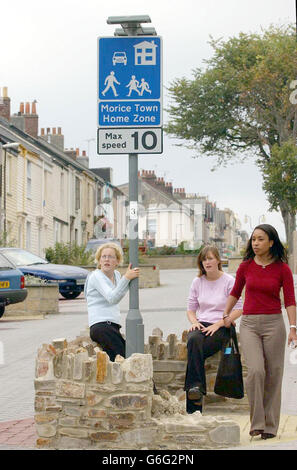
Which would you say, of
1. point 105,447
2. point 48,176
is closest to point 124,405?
point 105,447

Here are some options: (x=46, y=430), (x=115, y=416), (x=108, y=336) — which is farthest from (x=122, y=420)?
(x=108, y=336)

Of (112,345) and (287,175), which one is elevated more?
(287,175)

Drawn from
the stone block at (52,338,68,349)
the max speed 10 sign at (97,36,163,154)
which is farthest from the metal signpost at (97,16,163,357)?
the stone block at (52,338,68,349)

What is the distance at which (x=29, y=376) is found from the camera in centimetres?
1061

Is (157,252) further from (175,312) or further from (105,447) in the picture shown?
(105,447)

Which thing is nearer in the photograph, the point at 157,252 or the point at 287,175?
the point at 287,175

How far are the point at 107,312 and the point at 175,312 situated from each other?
12.1 meters

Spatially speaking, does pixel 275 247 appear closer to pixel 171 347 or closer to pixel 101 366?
pixel 171 347

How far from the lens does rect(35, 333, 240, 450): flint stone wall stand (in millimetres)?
6227

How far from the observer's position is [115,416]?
6254 mm

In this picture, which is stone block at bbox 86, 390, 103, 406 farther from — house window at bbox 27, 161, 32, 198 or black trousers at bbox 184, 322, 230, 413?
house window at bbox 27, 161, 32, 198

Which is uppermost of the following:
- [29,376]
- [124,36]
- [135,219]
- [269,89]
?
[269,89]

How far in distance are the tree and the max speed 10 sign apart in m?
35.0

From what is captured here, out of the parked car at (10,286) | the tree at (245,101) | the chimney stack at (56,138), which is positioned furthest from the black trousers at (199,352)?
the chimney stack at (56,138)
